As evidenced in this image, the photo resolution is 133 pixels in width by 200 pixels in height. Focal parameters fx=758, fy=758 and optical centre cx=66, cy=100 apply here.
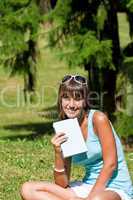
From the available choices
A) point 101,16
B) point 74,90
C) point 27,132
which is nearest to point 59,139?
point 74,90

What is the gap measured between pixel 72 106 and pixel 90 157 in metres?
0.33

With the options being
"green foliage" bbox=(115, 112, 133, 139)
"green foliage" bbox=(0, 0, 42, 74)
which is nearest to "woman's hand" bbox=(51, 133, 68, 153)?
"green foliage" bbox=(115, 112, 133, 139)

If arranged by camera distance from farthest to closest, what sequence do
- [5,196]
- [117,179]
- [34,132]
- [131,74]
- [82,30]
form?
[34,132]
[82,30]
[131,74]
[5,196]
[117,179]

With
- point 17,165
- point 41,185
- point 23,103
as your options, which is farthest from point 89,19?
point 23,103

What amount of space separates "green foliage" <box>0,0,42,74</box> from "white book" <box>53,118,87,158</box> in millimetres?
6892

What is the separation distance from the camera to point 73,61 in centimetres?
1035

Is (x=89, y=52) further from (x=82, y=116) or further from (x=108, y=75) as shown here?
(x=82, y=116)

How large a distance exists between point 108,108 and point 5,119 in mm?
6031

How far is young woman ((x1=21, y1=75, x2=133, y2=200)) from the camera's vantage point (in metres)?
4.59

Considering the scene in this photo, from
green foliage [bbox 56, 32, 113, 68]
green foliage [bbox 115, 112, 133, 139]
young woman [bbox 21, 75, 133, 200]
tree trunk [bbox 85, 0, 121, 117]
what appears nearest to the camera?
young woman [bbox 21, 75, 133, 200]

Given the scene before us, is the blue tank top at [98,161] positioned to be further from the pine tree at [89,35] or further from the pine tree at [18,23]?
the pine tree at [18,23]

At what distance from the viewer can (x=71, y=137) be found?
4668mm

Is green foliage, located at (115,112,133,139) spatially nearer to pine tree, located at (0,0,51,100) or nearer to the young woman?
pine tree, located at (0,0,51,100)

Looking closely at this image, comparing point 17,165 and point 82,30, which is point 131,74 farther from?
point 17,165
